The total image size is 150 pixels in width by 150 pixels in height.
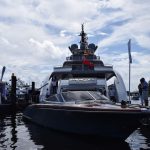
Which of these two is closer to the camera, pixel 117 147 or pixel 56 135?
pixel 117 147

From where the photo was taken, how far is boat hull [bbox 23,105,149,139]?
1419cm

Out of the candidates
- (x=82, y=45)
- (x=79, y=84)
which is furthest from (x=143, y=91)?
(x=82, y=45)

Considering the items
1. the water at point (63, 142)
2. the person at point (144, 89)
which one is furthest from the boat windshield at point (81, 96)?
the person at point (144, 89)

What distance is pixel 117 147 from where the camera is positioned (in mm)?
13852

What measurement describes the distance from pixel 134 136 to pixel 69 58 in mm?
18392

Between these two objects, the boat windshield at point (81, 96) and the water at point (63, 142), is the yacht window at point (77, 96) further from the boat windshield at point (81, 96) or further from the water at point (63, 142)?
the water at point (63, 142)

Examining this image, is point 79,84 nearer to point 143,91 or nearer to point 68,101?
point 143,91

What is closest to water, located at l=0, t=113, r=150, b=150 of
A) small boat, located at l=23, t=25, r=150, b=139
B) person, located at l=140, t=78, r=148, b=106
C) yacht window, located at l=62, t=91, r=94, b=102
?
small boat, located at l=23, t=25, r=150, b=139

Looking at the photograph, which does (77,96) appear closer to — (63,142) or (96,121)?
(96,121)

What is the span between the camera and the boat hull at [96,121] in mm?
14188

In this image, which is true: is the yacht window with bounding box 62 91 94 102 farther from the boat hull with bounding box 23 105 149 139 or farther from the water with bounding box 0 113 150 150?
the water with bounding box 0 113 150 150

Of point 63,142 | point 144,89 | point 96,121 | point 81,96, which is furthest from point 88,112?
point 144,89

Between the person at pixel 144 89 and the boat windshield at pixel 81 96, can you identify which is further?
the person at pixel 144 89

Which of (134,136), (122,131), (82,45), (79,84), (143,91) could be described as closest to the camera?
(122,131)
